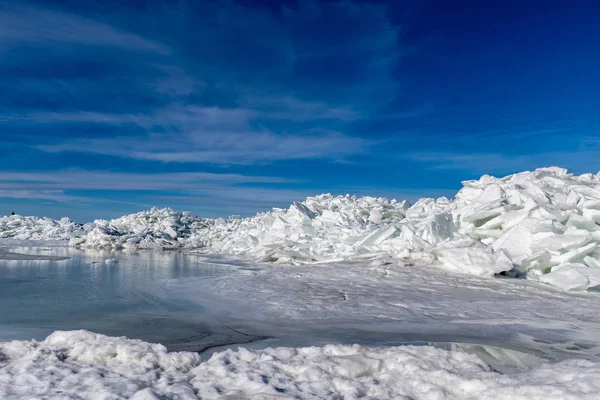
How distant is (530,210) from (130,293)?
280 inches

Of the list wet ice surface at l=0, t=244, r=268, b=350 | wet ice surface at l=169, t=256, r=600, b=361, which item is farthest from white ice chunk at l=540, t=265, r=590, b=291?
wet ice surface at l=0, t=244, r=268, b=350

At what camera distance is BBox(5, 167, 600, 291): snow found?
308 inches

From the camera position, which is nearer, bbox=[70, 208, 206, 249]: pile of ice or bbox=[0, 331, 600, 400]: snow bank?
bbox=[0, 331, 600, 400]: snow bank

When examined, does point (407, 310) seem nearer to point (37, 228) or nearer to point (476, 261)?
point (476, 261)

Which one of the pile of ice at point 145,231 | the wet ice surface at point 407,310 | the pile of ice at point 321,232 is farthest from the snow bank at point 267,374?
the pile of ice at point 145,231

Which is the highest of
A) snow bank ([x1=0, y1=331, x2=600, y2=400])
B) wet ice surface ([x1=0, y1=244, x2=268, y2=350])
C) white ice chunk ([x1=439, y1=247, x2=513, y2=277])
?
white ice chunk ([x1=439, y1=247, x2=513, y2=277])

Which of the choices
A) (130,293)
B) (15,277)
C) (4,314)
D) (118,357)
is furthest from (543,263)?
(15,277)

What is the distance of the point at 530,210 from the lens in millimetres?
9141

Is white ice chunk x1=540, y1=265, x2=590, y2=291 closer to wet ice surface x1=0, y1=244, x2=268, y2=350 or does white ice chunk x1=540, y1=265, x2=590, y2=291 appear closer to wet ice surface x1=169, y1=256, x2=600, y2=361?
wet ice surface x1=169, y1=256, x2=600, y2=361

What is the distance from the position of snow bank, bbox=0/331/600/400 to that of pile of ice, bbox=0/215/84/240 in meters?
27.7

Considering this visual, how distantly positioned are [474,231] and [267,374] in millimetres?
7760

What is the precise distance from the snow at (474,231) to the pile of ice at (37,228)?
15.2 metres

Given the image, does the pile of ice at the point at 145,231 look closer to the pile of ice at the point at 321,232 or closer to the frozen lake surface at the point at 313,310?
the pile of ice at the point at 321,232

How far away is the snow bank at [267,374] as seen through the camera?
2574mm
